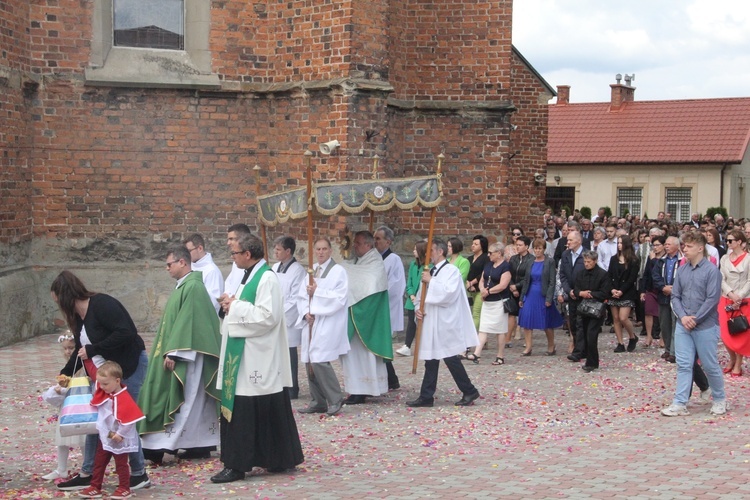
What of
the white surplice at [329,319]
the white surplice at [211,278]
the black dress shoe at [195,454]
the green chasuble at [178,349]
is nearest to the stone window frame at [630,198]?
the white surplice at [329,319]

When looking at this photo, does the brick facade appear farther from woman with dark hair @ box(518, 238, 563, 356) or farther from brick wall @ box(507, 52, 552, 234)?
brick wall @ box(507, 52, 552, 234)

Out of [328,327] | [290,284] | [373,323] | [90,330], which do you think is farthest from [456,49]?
[90,330]

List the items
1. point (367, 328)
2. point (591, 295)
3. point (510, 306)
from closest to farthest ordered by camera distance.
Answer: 1. point (367, 328)
2. point (591, 295)
3. point (510, 306)

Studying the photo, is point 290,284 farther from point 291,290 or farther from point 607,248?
point 607,248

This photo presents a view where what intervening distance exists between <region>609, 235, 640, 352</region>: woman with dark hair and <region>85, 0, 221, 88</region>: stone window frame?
251 inches

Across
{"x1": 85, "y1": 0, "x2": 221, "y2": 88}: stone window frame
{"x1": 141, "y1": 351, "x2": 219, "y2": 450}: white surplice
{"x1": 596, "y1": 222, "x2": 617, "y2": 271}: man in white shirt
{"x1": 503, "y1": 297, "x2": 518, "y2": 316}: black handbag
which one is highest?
{"x1": 85, "y1": 0, "x2": 221, "y2": 88}: stone window frame

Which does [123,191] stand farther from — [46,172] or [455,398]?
[455,398]

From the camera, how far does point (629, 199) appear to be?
156 ft

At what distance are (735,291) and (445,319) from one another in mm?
4012

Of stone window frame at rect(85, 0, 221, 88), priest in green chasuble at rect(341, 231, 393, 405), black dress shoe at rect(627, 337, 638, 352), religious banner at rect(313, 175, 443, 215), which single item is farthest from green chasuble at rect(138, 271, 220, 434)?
black dress shoe at rect(627, 337, 638, 352)

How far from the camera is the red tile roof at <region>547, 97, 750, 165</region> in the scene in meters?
46.1

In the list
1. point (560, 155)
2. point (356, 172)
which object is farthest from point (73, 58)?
point (560, 155)

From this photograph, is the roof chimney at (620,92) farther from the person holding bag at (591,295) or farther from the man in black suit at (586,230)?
the person holding bag at (591,295)

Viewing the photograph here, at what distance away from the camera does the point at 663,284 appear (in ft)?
49.2
